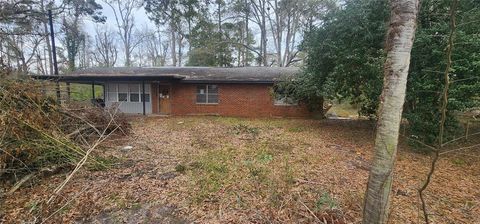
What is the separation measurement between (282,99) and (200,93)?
5254 mm

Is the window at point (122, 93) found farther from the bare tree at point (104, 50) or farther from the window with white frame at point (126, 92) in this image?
the bare tree at point (104, 50)

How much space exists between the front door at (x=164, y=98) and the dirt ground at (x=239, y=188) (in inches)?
338

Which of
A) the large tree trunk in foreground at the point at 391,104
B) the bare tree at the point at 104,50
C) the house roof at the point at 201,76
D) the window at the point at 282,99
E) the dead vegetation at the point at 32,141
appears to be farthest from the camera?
the bare tree at the point at 104,50

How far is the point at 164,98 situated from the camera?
16.3m

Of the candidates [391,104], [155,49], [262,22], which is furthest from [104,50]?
[391,104]

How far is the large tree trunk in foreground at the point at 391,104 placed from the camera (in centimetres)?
225

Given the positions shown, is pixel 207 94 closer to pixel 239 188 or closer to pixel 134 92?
A: pixel 134 92

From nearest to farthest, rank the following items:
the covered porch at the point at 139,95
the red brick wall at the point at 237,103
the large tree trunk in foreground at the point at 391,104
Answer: the large tree trunk in foreground at the point at 391,104, the red brick wall at the point at 237,103, the covered porch at the point at 139,95

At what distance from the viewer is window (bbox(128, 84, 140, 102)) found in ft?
53.8

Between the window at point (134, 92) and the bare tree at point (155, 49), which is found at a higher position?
the bare tree at point (155, 49)

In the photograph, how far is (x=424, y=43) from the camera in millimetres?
7012

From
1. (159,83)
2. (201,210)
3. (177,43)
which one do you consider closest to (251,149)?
(201,210)

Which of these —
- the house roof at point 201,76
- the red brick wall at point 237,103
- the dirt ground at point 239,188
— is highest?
the house roof at point 201,76

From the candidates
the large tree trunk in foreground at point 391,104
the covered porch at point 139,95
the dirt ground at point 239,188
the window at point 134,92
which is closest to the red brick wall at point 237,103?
the covered porch at point 139,95
